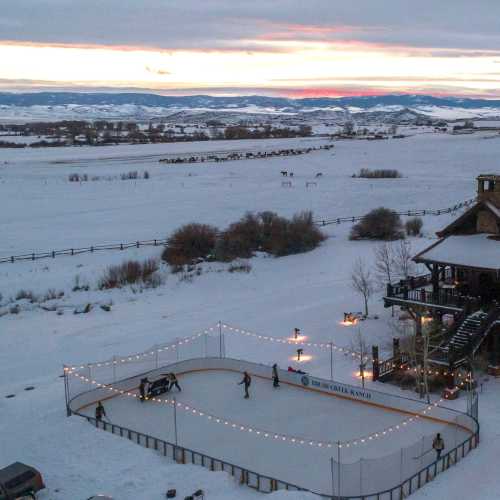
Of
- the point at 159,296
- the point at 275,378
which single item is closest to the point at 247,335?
the point at 275,378

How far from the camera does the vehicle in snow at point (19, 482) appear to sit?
612 inches

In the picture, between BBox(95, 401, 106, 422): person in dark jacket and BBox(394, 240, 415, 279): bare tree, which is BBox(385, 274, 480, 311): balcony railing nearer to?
BBox(394, 240, 415, 279): bare tree

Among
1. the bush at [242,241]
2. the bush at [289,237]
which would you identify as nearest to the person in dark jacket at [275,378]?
the bush at [242,241]

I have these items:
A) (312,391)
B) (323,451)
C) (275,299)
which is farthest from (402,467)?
(275,299)

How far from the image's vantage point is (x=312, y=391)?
892 inches

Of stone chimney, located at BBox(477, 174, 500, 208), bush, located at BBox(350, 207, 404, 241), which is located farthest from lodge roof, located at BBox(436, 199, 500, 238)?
bush, located at BBox(350, 207, 404, 241)

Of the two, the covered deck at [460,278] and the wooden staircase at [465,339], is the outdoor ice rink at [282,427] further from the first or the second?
the covered deck at [460,278]

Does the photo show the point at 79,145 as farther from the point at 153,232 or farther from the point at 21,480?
the point at 21,480

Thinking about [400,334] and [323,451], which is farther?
[400,334]

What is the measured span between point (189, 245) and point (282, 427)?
2493 centimetres

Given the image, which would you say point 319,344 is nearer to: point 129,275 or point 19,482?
point 19,482

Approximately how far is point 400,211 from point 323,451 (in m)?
42.4

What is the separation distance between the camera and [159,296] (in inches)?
1396

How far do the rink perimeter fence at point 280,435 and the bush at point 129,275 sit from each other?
34.7ft
